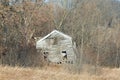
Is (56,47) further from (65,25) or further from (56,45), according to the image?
(65,25)

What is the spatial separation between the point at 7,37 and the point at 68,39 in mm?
17550

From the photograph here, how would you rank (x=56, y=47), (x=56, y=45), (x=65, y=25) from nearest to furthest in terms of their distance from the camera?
(x=56, y=47)
(x=56, y=45)
(x=65, y=25)

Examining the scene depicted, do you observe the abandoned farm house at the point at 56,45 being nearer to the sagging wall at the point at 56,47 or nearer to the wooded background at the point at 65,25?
the sagging wall at the point at 56,47

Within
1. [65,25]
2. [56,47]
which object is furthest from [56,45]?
[65,25]

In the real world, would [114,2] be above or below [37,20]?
above

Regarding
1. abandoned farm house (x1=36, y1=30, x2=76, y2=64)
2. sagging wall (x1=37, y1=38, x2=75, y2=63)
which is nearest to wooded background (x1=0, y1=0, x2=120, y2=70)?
abandoned farm house (x1=36, y1=30, x2=76, y2=64)

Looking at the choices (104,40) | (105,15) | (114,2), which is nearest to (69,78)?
(104,40)

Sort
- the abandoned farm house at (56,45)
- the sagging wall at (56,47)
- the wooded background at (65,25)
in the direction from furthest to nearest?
1. the abandoned farm house at (56,45)
2. the sagging wall at (56,47)
3. the wooded background at (65,25)

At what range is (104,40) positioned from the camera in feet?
171

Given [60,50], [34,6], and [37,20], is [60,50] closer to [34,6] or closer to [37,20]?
[37,20]

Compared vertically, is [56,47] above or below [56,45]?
below

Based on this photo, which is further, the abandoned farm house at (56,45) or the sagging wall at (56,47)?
the abandoned farm house at (56,45)

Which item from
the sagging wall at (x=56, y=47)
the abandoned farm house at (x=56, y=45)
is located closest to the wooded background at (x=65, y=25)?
the abandoned farm house at (x=56, y=45)

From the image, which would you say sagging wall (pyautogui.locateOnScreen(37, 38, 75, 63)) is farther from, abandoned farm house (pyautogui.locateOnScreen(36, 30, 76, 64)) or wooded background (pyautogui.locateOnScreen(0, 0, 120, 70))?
wooded background (pyautogui.locateOnScreen(0, 0, 120, 70))
